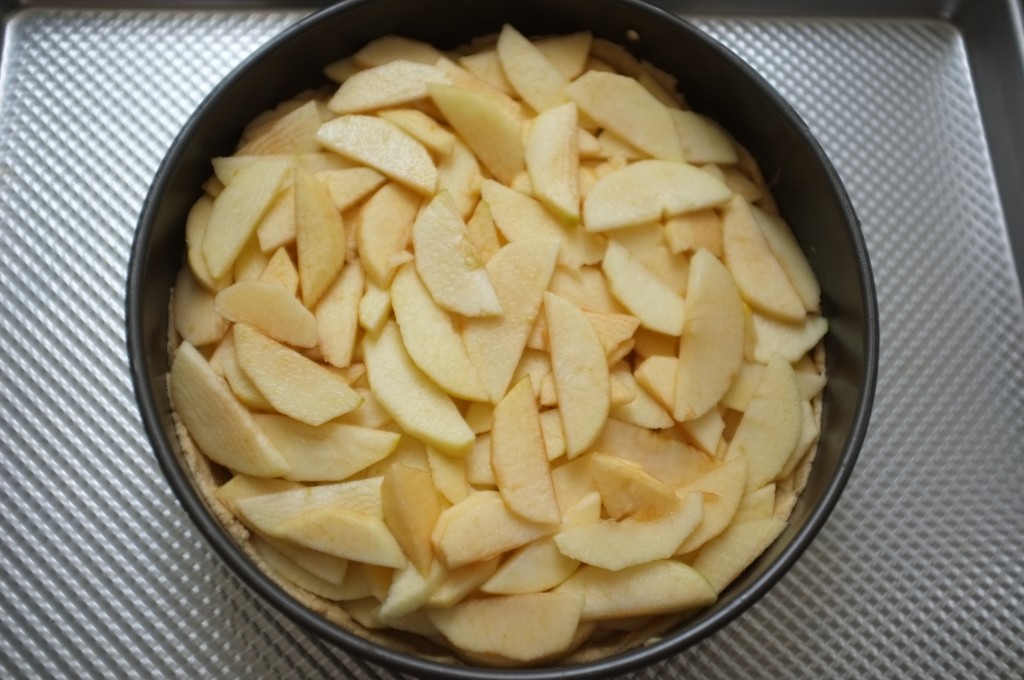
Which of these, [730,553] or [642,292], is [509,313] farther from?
[730,553]

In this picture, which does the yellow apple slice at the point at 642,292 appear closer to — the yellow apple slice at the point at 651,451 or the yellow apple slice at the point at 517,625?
the yellow apple slice at the point at 651,451

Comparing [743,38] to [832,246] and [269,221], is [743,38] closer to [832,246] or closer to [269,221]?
[832,246]

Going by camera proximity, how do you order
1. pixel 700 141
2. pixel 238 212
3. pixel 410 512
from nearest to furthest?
pixel 410 512
pixel 238 212
pixel 700 141

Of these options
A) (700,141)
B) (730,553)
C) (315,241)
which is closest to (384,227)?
(315,241)

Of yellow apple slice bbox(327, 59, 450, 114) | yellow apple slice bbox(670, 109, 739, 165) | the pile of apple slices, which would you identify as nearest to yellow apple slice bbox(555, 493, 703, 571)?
the pile of apple slices

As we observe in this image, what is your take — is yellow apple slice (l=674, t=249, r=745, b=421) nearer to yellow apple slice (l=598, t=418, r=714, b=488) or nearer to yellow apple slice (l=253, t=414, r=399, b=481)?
yellow apple slice (l=598, t=418, r=714, b=488)

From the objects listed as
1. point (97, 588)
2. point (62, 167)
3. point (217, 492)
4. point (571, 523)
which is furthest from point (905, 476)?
point (62, 167)
